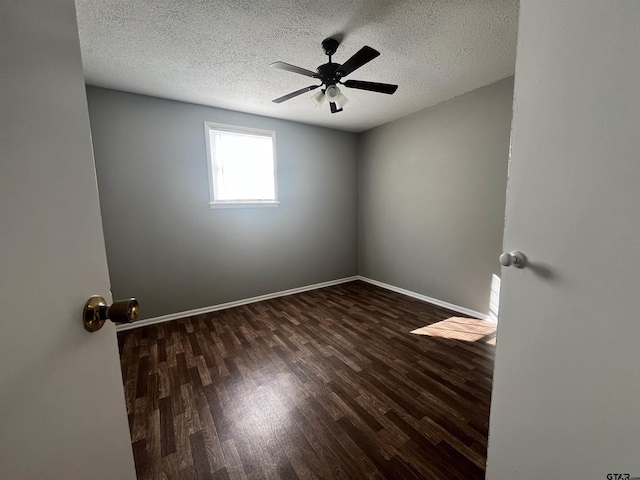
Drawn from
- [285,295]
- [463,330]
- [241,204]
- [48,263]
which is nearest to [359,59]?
[48,263]

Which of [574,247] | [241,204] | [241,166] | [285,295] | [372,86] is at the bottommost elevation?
Answer: [285,295]

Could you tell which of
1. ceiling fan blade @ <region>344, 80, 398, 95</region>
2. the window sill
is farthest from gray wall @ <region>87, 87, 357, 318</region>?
ceiling fan blade @ <region>344, 80, 398, 95</region>

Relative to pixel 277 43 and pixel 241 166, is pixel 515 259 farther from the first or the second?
pixel 241 166

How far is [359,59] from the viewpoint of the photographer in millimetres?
1627

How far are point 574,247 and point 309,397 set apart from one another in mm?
1646

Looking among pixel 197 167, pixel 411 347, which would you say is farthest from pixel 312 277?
pixel 197 167

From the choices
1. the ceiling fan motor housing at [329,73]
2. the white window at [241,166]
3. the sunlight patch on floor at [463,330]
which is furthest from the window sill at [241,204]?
the sunlight patch on floor at [463,330]

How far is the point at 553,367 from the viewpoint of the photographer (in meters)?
0.69

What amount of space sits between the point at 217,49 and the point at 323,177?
2273mm

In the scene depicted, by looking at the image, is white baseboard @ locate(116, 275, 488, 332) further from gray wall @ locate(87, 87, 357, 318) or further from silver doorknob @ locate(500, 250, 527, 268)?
silver doorknob @ locate(500, 250, 527, 268)

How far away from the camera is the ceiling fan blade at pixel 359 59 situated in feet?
4.99

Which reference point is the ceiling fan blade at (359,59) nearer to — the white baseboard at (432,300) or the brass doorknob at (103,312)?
the brass doorknob at (103,312)

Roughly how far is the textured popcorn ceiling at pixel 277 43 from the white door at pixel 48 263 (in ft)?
4.89

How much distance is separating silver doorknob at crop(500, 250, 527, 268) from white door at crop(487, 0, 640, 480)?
0.02 m
